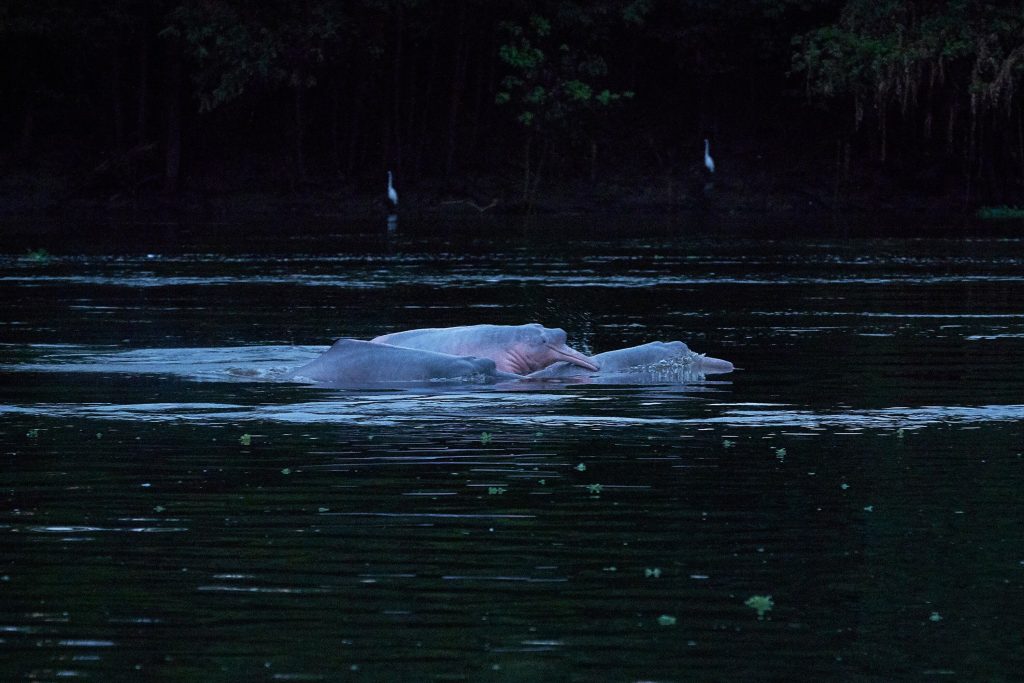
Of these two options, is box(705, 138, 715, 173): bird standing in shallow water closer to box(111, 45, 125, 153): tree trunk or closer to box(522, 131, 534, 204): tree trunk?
box(522, 131, 534, 204): tree trunk

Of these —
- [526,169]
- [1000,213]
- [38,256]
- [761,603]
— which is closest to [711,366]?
[761,603]

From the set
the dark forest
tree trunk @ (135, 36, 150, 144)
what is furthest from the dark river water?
tree trunk @ (135, 36, 150, 144)

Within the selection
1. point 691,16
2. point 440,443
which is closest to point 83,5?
point 691,16

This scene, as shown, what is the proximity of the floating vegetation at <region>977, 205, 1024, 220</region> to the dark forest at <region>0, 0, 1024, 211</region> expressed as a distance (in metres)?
1.64

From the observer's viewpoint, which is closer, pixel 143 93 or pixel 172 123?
pixel 172 123

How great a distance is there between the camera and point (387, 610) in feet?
25.3

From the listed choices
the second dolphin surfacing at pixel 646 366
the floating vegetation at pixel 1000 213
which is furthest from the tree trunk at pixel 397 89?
the second dolphin surfacing at pixel 646 366

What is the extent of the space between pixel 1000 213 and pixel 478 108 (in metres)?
15.4

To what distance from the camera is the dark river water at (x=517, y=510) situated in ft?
23.6

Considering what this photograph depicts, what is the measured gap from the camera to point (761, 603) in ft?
25.5

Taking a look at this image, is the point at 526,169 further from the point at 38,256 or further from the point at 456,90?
the point at 38,256

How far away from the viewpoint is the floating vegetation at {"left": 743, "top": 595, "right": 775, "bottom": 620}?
25.3 feet

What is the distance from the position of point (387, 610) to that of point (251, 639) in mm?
651

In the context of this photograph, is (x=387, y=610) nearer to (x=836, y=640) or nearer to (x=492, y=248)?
(x=836, y=640)
